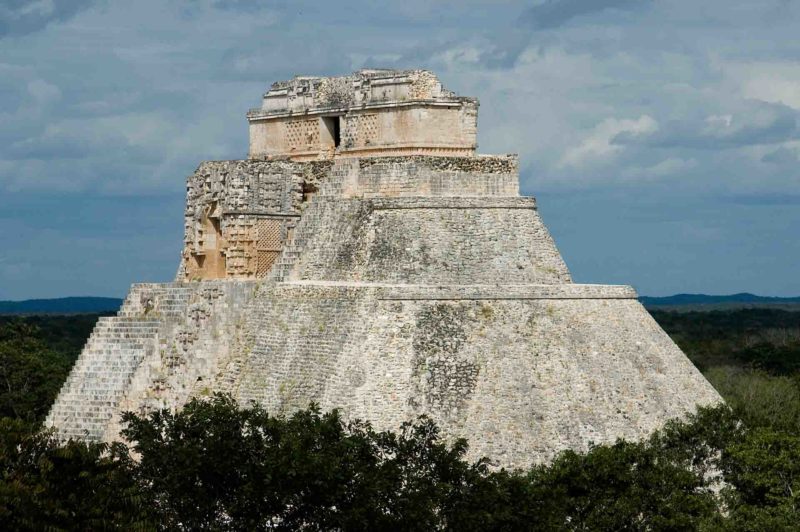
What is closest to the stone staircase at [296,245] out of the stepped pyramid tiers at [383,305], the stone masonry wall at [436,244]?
the stepped pyramid tiers at [383,305]

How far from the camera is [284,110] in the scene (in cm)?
3678

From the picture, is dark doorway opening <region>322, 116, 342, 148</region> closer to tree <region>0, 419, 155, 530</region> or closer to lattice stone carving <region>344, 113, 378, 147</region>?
lattice stone carving <region>344, 113, 378, 147</region>

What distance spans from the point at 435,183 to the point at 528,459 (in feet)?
20.7

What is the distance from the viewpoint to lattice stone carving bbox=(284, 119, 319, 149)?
36.4 metres

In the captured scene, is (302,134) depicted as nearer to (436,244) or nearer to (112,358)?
(436,244)

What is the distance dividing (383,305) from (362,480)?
6541 millimetres

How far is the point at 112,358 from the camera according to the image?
34.8m

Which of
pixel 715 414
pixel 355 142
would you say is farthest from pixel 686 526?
pixel 355 142

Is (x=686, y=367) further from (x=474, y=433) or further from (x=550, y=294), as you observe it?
(x=474, y=433)

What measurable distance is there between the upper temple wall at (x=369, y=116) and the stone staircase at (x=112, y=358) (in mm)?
4101

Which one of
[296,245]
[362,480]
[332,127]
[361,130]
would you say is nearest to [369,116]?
[361,130]

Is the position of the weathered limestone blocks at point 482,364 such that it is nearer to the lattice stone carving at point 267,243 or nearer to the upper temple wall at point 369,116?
the lattice stone carving at point 267,243

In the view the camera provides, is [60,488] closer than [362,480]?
Yes

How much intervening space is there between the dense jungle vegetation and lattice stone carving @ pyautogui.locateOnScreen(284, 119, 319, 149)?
8954 mm
